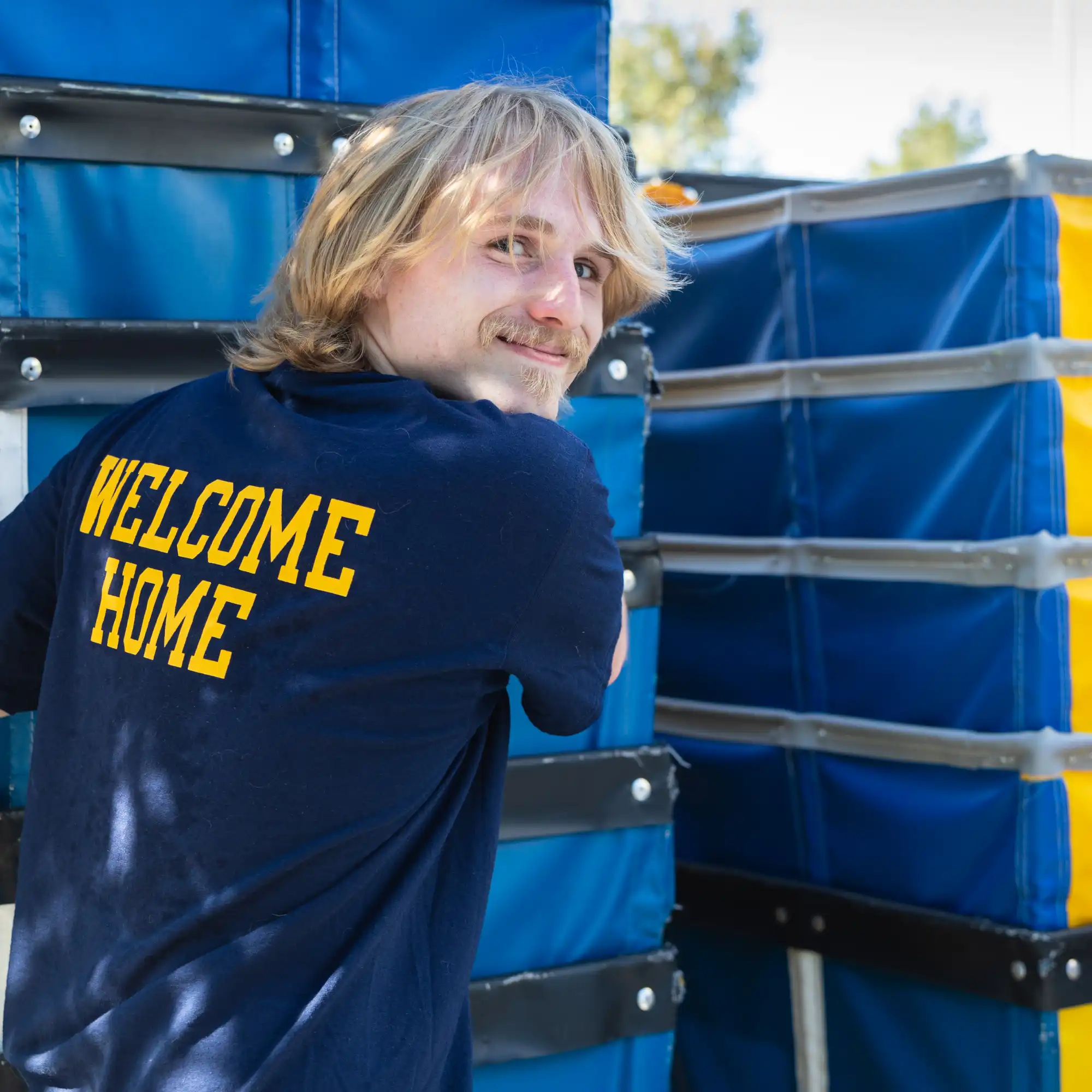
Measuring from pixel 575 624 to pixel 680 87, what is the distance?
78.9 feet

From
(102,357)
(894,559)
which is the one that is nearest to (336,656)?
(102,357)

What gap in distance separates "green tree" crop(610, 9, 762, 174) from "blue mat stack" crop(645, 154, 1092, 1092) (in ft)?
68.9

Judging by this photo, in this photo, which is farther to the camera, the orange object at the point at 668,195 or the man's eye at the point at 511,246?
the orange object at the point at 668,195

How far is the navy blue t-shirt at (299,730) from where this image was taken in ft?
4.69

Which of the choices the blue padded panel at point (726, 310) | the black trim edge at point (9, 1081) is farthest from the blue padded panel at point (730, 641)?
the black trim edge at point (9, 1081)

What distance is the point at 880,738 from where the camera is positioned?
293cm

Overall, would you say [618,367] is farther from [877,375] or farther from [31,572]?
[31,572]

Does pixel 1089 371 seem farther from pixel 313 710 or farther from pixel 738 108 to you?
pixel 738 108

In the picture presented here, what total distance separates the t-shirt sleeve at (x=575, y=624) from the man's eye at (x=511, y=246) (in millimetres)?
277

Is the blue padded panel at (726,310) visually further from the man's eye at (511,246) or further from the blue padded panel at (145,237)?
the man's eye at (511,246)

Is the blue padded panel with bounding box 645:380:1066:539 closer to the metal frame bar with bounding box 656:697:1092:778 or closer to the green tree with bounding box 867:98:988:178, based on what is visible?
the metal frame bar with bounding box 656:697:1092:778

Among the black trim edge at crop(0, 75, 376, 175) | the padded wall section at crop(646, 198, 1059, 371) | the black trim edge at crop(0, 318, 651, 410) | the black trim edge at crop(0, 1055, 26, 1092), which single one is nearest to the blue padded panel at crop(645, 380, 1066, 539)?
the padded wall section at crop(646, 198, 1059, 371)

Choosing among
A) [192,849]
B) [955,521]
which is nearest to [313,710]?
[192,849]

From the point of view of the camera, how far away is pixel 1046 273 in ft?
8.79
